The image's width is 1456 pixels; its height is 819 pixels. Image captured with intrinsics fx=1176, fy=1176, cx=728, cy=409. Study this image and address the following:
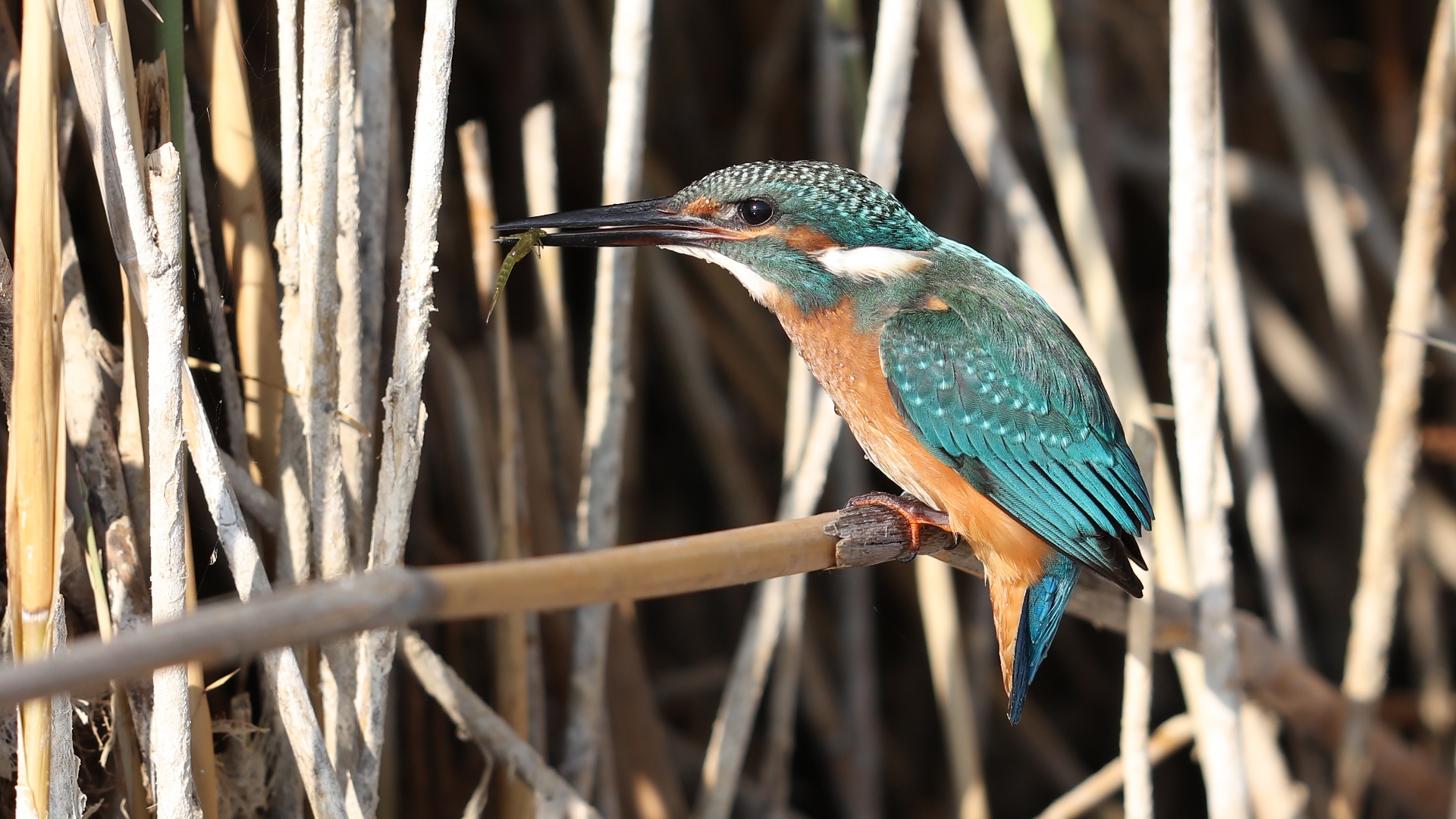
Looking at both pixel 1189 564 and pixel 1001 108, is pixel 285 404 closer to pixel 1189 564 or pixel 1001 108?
pixel 1189 564

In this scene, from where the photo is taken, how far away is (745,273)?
74.7 inches

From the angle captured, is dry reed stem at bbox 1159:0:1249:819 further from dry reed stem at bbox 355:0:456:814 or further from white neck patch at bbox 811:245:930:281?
dry reed stem at bbox 355:0:456:814

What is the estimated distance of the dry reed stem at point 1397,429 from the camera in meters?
2.11

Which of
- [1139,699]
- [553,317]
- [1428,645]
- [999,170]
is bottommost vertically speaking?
[1428,645]

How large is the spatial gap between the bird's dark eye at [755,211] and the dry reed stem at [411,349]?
55 centimetres

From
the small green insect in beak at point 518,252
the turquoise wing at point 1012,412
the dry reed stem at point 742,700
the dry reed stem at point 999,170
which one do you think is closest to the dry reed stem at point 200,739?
the small green insect in beak at point 518,252

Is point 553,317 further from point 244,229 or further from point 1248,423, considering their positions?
point 1248,423

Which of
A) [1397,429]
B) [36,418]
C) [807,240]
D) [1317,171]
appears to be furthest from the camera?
[1317,171]

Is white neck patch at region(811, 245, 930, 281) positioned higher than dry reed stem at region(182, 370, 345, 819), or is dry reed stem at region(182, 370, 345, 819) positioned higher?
white neck patch at region(811, 245, 930, 281)

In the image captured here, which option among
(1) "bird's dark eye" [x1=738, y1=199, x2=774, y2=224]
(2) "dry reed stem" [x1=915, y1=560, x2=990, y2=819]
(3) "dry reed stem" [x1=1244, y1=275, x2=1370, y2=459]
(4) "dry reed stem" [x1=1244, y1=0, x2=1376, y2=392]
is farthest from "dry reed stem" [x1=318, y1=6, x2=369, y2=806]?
(3) "dry reed stem" [x1=1244, y1=275, x2=1370, y2=459]

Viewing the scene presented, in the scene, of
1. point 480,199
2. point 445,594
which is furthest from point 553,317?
point 445,594

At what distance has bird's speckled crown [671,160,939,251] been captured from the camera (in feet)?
5.89

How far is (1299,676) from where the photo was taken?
219 cm

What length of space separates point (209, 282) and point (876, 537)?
3.01 feet
